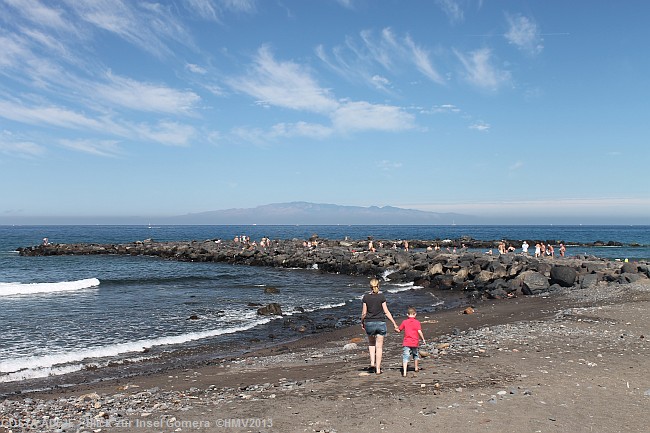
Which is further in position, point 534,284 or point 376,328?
point 534,284

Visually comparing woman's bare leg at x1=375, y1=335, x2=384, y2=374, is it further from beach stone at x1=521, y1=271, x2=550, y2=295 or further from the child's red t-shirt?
beach stone at x1=521, y1=271, x2=550, y2=295

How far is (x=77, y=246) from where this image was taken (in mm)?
68750

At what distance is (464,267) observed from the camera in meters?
33.0

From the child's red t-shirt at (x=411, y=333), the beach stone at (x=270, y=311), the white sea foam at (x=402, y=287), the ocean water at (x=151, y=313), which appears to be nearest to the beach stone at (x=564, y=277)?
the ocean water at (x=151, y=313)

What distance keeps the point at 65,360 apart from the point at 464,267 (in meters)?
25.2

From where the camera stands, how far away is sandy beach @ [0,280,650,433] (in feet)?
22.5

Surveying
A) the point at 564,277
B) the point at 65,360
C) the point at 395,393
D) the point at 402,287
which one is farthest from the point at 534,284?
the point at 65,360

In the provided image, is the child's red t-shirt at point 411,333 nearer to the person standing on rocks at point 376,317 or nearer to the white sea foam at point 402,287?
the person standing on rocks at point 376,317

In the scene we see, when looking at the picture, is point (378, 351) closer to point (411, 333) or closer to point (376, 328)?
point (376, 328)

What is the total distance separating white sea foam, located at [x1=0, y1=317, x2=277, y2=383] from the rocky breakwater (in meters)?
15.7

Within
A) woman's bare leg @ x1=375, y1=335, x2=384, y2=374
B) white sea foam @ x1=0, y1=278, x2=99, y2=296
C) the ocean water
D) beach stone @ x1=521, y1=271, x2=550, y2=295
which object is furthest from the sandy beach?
white sea foam @ x1=0, y1=278, x2=99, y2=296

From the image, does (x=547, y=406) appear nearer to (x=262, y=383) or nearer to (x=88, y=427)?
(x=262, y=383)

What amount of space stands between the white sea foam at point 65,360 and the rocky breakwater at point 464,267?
15.7 metres

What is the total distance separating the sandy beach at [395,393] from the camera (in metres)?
6.86
